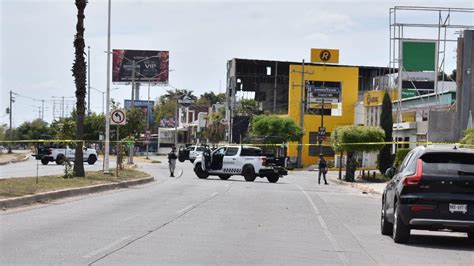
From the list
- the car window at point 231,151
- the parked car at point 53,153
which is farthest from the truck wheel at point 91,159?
the car window at point 231,151

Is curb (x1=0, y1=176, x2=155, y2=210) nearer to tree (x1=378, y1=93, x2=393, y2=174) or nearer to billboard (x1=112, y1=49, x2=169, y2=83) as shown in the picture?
tree (x1=378, y1=93, x2=393, y2=174)

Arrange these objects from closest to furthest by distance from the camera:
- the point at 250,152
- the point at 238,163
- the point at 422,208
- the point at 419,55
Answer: the point at 422,208, the point at 238,163, the point at 250,152, the point at 419,55

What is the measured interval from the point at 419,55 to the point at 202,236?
123ft

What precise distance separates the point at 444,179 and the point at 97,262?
6.52 m

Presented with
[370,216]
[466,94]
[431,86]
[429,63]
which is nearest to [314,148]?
[431,86]

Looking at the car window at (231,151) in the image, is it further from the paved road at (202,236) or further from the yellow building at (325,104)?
the yellow building at (325,104)

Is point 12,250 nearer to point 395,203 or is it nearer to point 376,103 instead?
point 395,203

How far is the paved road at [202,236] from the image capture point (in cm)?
1102

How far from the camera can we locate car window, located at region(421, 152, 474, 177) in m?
13.2

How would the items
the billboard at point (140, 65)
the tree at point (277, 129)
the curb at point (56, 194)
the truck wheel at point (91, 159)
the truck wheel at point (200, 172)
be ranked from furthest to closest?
the billboard at point (140, 65), the tree at point (277, 129), the truck wheel at point (91, 159), the truck wheel at point (200, 172), the curb at point (56, 194)

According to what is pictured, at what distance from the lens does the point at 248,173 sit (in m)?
39.1

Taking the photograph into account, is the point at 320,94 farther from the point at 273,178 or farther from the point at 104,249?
the point at 104,249

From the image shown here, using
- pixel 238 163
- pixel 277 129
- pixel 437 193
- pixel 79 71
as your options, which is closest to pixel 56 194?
pixel 79 71

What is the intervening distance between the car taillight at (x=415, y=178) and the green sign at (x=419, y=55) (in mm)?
35731
